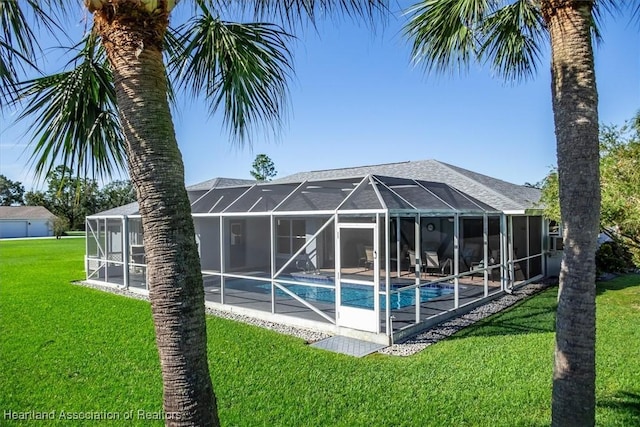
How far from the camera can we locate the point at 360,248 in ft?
58.1

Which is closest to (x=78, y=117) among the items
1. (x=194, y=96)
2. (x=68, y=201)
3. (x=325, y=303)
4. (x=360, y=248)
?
(x=194, y=96)

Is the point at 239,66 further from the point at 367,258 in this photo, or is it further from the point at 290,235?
the point at 290,235

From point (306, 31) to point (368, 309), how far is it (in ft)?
21.6

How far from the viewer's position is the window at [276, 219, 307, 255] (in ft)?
66.9

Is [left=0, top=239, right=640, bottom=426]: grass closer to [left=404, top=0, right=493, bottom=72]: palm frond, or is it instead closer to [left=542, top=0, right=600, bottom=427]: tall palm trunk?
[left=542, top=0, right=600, bottom=427]: tall palm trunk

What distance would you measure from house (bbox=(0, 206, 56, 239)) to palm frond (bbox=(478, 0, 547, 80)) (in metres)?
71.1

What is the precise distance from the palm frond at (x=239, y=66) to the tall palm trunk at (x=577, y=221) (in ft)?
8.11

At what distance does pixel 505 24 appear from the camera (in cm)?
622

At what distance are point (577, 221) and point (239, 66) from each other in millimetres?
3195

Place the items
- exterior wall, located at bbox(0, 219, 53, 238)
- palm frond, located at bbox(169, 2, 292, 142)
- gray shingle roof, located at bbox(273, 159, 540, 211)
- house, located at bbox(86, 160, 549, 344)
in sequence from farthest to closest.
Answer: exterior wall, located at bbox(0, 219, 53, 238) → gray shingle roof, located at bbox(273, 159, 540, 211) → house, located at bbox(86, 160, 549, 344) → palm frond, located at bbox(169, 2, 292, 142)

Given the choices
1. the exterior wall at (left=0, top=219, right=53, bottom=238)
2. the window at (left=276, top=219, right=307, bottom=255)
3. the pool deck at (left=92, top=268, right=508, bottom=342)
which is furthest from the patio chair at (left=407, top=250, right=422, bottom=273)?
the exterior wall at (left=0, top=219, right=53, bottom=238)

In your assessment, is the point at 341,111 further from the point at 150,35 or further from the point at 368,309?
the point at 150,35

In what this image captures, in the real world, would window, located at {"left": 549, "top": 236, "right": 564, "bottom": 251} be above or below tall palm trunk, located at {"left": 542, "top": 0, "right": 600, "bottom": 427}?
below

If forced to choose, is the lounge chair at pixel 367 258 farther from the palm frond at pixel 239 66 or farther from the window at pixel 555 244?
the palm frond at pixel 239 66
